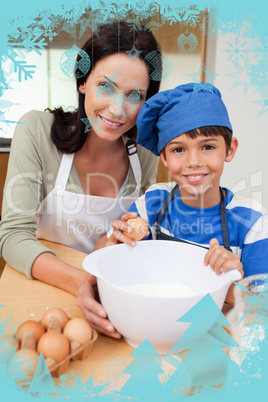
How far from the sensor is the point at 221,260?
0.65 meters

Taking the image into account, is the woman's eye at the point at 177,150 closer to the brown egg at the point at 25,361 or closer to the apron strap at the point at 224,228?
the apron strap at the point at 224,228

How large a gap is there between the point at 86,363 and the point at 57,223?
2.38 feet

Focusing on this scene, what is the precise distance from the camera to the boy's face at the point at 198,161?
2.75 feet

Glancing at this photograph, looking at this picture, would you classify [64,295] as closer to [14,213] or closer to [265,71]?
[14,213]

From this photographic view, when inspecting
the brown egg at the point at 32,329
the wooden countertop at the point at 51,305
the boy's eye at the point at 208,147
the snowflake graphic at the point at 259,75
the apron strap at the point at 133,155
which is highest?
the snowflake graphic at the point at 259,75

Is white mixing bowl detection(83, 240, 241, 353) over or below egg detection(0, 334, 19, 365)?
over

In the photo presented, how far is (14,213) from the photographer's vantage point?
1.03m

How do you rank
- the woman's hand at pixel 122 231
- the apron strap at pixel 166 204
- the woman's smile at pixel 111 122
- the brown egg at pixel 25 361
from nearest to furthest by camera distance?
the brown egg at pixel 25 361
the woman's hand at pixel 122 231
the apron strap at pixel 166 204
the woman's smile at pixel 111 122

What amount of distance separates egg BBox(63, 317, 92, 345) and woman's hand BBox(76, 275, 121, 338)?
32 mm

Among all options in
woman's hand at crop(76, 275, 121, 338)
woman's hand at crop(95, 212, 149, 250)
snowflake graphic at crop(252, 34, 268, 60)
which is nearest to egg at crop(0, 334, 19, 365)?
woman's hand at crop(76, 275, 121, 338)

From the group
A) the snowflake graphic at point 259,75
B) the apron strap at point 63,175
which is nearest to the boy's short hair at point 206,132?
the snowflake graphic at point 259,75

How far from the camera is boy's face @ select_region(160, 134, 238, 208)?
84cm

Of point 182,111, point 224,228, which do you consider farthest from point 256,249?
point 182,111

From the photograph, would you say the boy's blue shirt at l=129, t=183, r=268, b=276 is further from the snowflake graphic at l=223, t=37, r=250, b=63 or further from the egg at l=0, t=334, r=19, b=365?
the egg at l=0, t=334, r=19, b=365
